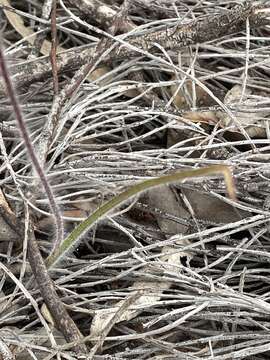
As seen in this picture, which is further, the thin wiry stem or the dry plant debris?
the dry plant debris

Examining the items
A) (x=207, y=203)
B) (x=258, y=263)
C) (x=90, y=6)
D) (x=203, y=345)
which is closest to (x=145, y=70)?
(x=90, y=6)

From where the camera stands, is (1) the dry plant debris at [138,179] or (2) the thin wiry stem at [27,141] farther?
(1) the dry plant debris at [138,179]

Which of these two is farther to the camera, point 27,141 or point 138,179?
point 138,179

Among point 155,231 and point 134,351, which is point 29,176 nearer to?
point 155,231

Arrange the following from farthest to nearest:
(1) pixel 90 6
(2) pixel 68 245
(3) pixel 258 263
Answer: (1) pixel 90 6 → (3) pixel 258 263 → (2) pixel 68 245

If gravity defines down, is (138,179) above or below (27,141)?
below

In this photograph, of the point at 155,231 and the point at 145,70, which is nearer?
the point at 155,231

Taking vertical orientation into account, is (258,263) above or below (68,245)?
below

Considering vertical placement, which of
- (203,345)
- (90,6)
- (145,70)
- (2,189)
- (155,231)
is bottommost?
(203,345)
